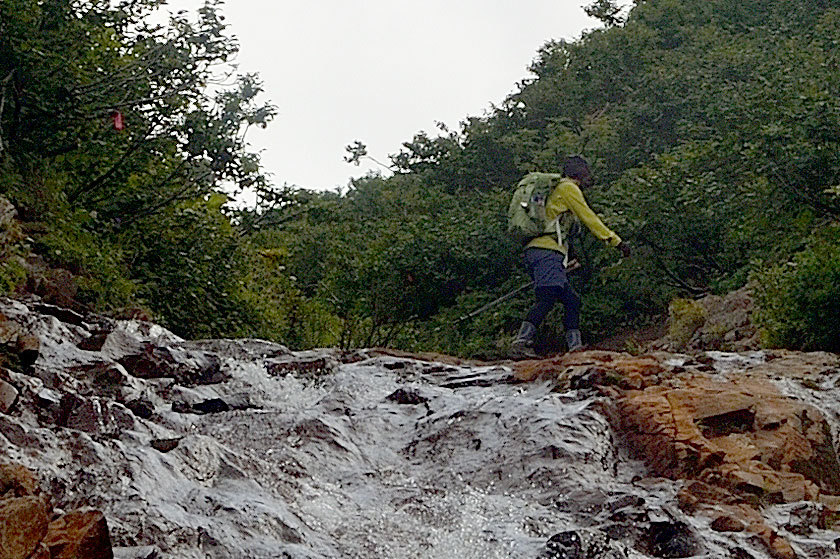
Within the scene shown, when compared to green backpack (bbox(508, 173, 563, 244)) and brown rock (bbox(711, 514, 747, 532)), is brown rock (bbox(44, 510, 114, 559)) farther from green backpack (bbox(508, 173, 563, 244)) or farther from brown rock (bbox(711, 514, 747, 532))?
green backpack (bbox(508, 173, 563, 244))

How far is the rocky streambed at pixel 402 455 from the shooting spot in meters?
4.67

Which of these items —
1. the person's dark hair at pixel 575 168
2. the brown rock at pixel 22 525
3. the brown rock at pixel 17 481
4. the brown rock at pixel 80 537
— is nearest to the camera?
the brown rock at pixel 22 525

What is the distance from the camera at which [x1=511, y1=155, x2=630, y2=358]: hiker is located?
1005cm

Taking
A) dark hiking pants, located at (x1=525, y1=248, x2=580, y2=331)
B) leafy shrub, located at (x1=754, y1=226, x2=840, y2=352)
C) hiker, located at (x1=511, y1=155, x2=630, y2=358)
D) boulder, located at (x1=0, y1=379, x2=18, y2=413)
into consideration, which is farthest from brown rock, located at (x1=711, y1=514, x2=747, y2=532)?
dark hiking pants, located at (x1=525, y1=248, x2=580, y2=331)

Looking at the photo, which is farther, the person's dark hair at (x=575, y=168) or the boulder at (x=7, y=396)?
the person's dark hair at (x=575, y=168)

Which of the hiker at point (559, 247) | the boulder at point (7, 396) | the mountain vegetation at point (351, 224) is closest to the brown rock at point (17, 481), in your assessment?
the boulder at point (7, 396)

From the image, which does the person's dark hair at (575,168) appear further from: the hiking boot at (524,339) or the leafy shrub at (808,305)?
the leafy shrub at (808,305)

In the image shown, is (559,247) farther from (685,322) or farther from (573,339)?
(685,322)

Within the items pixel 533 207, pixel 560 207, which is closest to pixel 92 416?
pixel 533 207

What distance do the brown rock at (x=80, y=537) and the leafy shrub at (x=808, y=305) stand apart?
716 cm

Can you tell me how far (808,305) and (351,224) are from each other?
12942 millimetres

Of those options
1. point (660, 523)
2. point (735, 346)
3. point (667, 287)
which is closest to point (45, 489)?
point (660, 523)

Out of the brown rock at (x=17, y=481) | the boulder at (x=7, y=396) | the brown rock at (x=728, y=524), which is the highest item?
the boulder at (x=7, y=396)

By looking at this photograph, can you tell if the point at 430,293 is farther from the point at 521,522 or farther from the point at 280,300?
the point at 521,522
